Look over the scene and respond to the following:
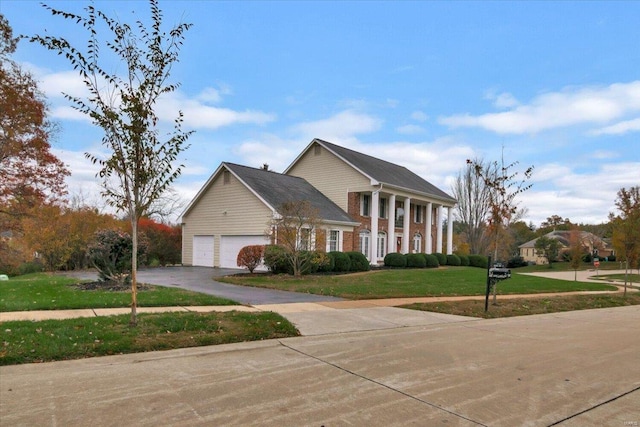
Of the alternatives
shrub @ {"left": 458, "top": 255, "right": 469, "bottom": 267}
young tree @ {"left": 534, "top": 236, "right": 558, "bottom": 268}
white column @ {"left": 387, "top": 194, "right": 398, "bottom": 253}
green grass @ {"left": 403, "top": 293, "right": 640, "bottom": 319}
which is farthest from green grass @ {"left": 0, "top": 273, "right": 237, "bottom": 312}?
young tree @ {"left": 534, "top": 236, "right": 558, "bottom": 268}

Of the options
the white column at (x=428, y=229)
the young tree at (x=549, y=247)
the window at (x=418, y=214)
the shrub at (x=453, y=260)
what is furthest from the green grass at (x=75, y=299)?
the young tree at (x=549, y=247)

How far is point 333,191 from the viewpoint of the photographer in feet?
105

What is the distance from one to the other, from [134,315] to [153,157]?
8.80 ft

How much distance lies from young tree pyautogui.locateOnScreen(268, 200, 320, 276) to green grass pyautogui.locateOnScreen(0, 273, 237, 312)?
788cm

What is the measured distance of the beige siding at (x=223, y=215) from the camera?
24.9 meters

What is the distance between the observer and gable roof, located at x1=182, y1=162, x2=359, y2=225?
25070mm

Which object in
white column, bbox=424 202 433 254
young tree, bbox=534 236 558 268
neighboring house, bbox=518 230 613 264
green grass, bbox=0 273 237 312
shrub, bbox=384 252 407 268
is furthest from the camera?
neighboring house, bbox=518 230 613 264

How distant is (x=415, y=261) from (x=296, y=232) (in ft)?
42.8

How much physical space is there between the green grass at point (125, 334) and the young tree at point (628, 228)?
16333 millimetres

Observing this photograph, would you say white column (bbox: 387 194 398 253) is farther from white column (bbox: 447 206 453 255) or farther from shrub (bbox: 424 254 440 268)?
white column (bbox: 447 206 453 255)

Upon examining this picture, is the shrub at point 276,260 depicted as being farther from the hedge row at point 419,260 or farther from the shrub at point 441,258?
the shrub at point 441,258

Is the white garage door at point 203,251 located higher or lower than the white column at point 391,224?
lower

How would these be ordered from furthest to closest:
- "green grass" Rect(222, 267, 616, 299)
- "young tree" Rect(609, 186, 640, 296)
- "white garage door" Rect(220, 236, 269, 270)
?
"white garage door" Rect(220, 236, 269, 270) < "young tree" Rect(609, 186, 640, 296) < "green grass" Rect(222, 267, 616, 299)

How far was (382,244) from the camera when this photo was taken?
1299 inches
